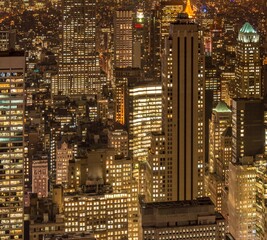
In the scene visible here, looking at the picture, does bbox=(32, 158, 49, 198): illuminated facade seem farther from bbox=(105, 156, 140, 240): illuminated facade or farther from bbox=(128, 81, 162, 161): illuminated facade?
bbox=(105, 156, 140, 240): illuminated facade

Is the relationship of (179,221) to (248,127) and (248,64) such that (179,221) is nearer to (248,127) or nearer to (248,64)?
(248,127)

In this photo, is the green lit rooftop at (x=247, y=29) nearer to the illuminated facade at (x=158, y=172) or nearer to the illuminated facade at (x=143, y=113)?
the illuminated facade at (x=143, y=113)

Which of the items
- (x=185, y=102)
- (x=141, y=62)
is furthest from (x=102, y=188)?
(x=141, y=62)

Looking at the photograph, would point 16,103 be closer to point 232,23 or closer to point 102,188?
point 102,188

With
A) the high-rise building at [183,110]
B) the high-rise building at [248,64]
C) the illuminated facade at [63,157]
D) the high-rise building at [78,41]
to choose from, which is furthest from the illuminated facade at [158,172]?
the high-rise building at [78,41]

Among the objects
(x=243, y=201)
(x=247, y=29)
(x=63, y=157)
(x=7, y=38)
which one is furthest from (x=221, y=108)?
(x=7, y=38)
